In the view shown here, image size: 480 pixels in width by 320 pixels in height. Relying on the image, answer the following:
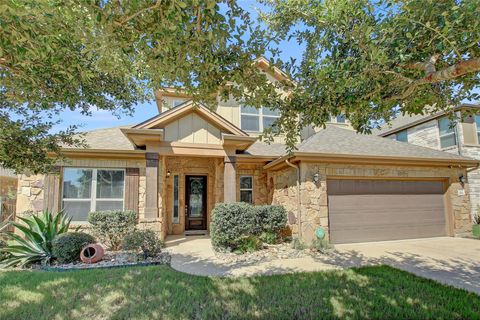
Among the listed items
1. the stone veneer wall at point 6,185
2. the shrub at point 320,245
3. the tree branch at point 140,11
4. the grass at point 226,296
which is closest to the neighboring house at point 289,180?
the shrub at point 320,245

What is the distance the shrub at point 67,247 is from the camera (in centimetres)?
645

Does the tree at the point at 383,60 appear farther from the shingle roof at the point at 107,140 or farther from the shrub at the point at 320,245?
the shingle roof at the point at 107,140

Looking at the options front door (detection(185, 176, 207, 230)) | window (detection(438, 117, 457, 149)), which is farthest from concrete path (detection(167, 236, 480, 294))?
window (detection(438, 117, 457, 149))

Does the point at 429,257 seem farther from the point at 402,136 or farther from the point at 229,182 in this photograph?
the point at 402,136

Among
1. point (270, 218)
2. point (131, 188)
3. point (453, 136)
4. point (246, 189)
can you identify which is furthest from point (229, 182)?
point (453, 136)

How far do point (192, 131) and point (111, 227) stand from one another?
3909mm

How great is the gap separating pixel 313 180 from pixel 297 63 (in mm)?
4971

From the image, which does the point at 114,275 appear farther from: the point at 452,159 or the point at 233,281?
the point at 452,159

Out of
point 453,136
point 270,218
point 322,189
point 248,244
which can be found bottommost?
point 248,244

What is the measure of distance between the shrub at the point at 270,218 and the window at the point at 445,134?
9.55 metres

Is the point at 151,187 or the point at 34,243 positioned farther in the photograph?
the point at 151,187

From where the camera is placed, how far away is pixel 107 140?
10.1 metres

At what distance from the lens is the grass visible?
3.76 m

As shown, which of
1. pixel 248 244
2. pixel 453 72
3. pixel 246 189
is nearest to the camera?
pixel 453 72
